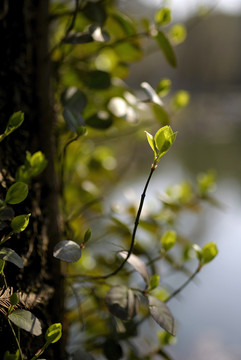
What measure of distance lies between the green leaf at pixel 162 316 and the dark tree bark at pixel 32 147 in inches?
3.9

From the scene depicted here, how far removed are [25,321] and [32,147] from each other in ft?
0.61

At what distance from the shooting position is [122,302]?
31 cm

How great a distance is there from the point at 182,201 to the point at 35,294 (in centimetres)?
30

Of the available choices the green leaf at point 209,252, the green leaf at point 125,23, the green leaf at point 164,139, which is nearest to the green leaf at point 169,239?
the green leaf at point 209,252

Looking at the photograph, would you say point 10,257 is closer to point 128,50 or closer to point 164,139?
point 164,139

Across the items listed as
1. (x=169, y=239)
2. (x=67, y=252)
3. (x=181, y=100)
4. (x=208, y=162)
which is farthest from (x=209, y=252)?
(x=208, y=162)

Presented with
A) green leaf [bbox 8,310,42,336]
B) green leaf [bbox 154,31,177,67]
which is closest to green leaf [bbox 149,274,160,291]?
green leaf [bbox 8,310,42,336]

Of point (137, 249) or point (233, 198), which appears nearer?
point (137, 249)

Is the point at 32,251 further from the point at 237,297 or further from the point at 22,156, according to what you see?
A: the point at 237,297

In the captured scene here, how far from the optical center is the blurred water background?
118 cm

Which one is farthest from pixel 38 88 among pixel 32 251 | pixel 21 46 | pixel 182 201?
pixel 182 201

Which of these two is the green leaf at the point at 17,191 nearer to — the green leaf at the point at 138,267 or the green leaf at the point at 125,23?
the green leaf at the point at 138,267

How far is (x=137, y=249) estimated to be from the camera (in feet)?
1.61

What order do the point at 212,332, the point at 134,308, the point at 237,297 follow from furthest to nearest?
the point at 237,297
the point at 212,332
the point at 134,308
